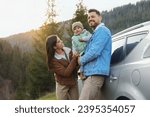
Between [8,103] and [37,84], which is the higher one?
[8,103]

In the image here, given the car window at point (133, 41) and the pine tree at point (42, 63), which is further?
the pine tree at point (42, 63)

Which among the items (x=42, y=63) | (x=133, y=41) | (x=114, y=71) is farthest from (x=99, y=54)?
(x=42, y=63)

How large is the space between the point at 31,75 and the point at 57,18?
6319mm

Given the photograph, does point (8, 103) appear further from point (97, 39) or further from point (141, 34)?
point (141, 34)

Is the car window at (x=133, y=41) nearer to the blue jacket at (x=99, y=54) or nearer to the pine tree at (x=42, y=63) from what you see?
the blue jacket at (x=99, y=54)

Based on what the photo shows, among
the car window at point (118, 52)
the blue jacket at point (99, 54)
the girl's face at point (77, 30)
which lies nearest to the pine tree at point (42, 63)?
the girl's face at point (77, 30)

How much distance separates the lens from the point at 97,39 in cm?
521

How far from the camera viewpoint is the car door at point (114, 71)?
512 centimetres

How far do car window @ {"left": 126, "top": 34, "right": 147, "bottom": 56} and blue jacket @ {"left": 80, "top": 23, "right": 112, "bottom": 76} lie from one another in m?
0.23

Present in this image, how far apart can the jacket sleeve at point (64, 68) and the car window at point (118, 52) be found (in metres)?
0.57

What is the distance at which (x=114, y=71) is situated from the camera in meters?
5.20

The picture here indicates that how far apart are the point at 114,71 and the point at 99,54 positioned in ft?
0.86

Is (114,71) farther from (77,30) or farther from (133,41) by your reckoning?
(77,30)

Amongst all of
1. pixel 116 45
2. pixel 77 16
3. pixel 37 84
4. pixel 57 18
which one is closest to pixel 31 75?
pixel 37 84
